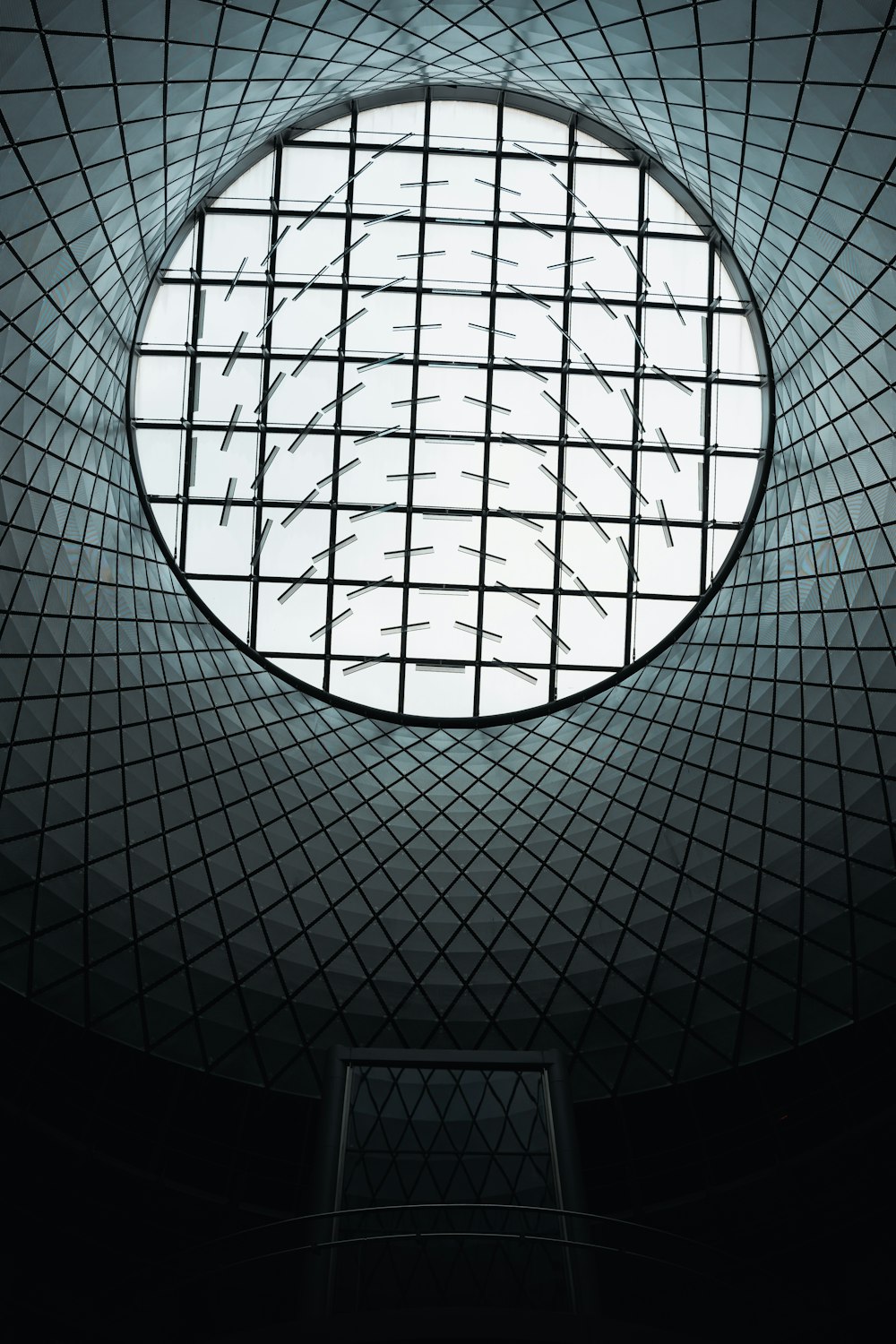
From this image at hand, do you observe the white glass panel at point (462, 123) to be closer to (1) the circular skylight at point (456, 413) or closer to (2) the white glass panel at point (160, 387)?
(1) the circular skylight at point (456, 413)

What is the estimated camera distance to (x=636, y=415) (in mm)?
42906

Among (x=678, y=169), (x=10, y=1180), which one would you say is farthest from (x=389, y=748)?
(x=678, y=169)

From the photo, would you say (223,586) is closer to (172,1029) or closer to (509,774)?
(509,774)

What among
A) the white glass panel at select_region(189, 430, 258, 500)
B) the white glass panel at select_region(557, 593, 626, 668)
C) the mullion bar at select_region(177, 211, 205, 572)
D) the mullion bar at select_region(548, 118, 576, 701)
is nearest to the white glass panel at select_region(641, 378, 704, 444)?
the mullion bar at select_region(548, 118, 576, 701)

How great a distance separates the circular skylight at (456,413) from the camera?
41750mm

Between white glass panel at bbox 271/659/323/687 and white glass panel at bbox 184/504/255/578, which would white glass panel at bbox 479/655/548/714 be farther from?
white glass panel at bbox 184/504/255/578

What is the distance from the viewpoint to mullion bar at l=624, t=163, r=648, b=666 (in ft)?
139

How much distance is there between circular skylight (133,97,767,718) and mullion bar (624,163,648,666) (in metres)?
0.08

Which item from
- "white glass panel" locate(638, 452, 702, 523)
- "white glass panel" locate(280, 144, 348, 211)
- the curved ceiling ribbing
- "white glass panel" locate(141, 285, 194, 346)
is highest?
"white glass panel" locate(280, 144, 348, 211)

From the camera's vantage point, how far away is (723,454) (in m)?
42.0

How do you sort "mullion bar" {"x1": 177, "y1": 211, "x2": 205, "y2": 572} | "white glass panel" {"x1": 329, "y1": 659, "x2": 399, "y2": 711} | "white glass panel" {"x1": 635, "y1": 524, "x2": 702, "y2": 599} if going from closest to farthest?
"mullion bar" {"x1": 177, "y1": 211, "x2": 205, "y2": 572}, "white glass panel" {"x1": 635, "y1": 524, "x2": 702, "y2": 599}, "white glass panel" {"x1": 329, "y1": 659, "x2": 399, "y2": 711}

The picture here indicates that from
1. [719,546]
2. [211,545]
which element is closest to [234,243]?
[211,545]

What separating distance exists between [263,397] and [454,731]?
1292 centimetres

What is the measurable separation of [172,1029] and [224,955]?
2.54 metres
